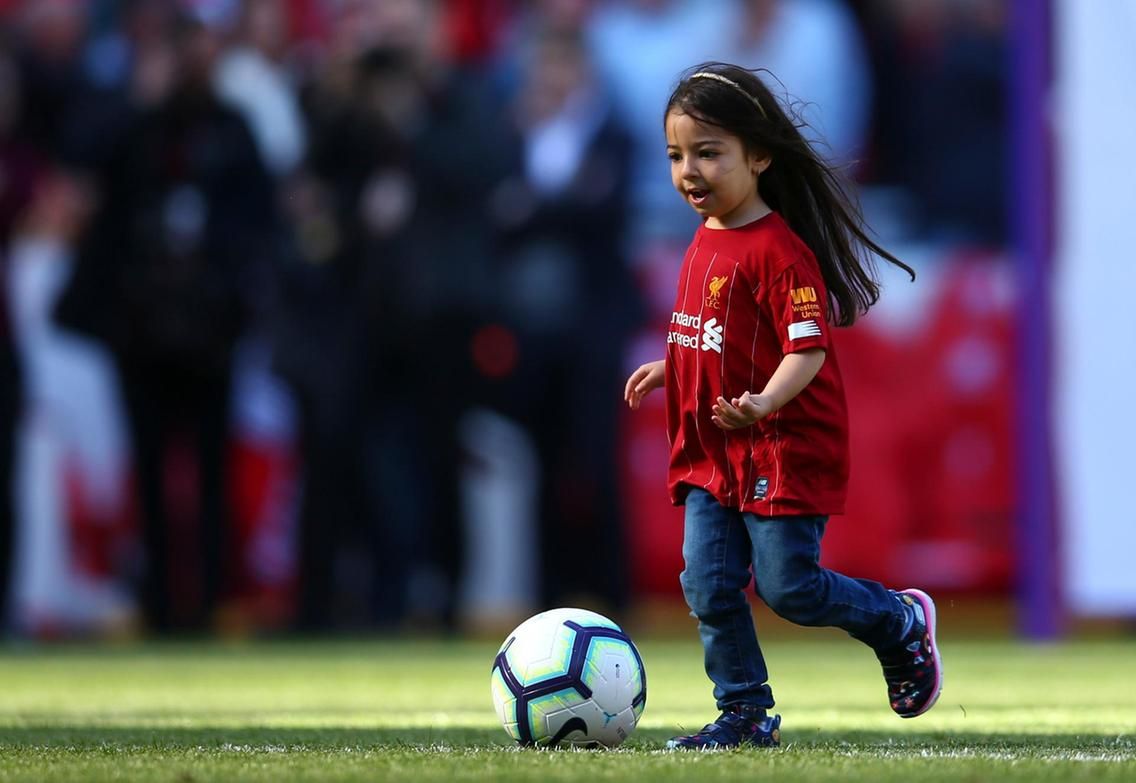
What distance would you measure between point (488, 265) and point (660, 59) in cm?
146

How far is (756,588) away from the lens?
4523mm

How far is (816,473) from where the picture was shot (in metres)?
4.46

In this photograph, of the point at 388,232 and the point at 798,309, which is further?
the point at 388,232

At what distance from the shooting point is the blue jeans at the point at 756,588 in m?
4.44

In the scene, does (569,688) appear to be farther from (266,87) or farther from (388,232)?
(266,87)

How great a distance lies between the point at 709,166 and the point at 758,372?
0.47 meters

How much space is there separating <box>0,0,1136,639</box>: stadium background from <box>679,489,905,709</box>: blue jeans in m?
5.92

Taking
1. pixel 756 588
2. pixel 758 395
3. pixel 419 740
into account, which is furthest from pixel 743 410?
pixel 419 740

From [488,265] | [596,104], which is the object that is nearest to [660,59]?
[596,104]

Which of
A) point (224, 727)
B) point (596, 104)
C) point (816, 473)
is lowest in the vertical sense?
point (224, 727)

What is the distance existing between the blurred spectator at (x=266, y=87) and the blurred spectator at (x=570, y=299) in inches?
47.7

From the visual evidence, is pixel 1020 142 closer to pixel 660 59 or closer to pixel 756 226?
pixel 660 59

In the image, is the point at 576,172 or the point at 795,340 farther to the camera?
the point at 576,172

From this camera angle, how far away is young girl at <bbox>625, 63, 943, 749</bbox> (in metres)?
4.44
